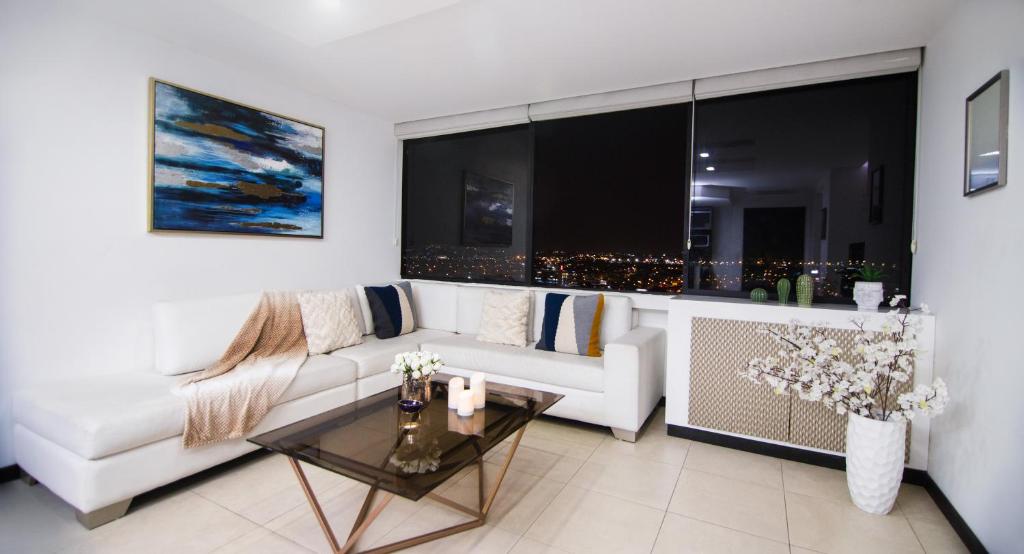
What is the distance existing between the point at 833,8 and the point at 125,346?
14.4 ft

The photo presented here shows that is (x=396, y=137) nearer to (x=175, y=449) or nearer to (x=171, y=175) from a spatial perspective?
(x=171, y=175)

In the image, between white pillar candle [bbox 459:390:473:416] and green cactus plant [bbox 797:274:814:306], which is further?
green cactus plant [bbox 797:274:814:306]

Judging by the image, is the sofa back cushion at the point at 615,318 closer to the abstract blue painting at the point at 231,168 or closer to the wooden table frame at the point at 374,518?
the wooden table frame at the point at 374,518

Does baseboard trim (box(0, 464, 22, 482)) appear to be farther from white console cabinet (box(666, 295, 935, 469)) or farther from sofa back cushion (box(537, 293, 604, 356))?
white console cabinet (box(666, 295, 935, 469))

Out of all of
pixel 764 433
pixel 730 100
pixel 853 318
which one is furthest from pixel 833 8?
pixel 764 433

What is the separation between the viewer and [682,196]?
3650mm

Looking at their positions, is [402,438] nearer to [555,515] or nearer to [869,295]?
[555,515]

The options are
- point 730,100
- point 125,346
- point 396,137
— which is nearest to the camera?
point 125,346

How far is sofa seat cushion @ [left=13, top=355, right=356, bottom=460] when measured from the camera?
1994mm

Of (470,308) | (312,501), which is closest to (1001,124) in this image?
(312,501)

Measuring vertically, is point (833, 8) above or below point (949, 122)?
above

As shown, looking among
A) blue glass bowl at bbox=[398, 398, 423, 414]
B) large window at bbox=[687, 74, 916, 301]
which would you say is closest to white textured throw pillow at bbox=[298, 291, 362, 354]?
blue glass bowl at bbox=[398, 398, 423, 414]

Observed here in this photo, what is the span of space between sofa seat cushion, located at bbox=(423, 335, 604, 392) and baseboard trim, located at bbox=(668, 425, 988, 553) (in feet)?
2.19

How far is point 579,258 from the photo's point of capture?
4156mm
